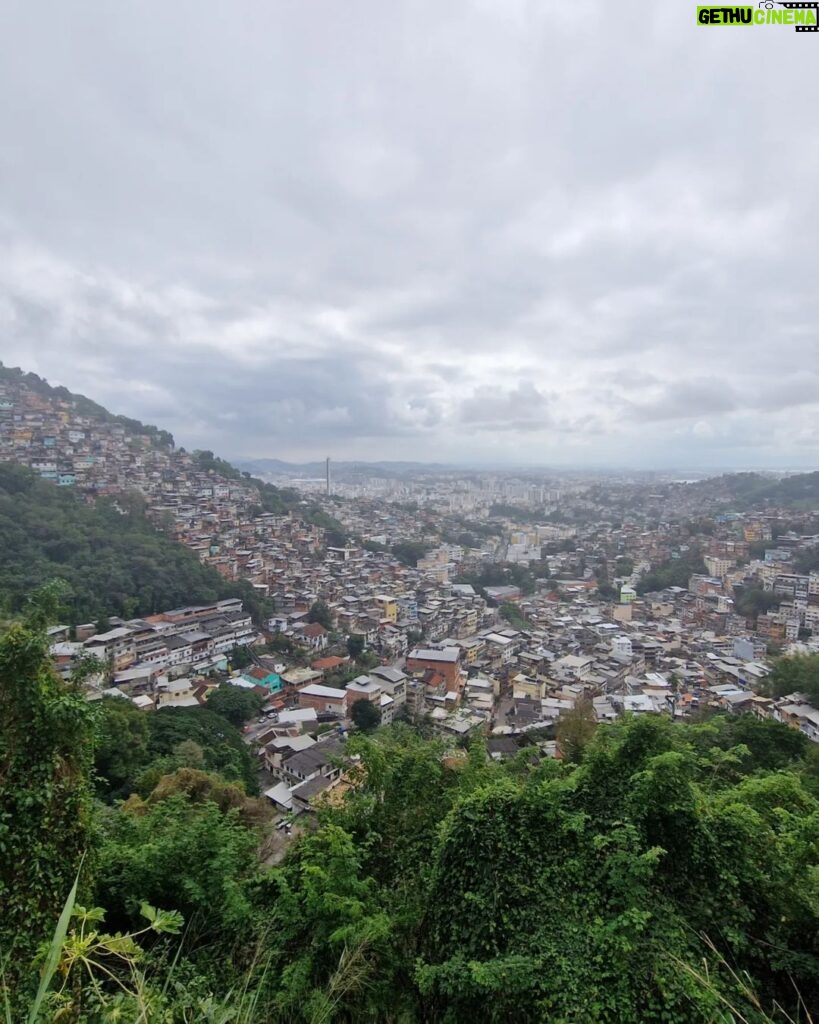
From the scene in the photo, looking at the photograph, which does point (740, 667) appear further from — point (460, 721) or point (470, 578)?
point (470, 578)

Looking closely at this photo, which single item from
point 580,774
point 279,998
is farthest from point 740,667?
point 279,998

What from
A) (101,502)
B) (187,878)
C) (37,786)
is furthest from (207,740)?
(101,502)

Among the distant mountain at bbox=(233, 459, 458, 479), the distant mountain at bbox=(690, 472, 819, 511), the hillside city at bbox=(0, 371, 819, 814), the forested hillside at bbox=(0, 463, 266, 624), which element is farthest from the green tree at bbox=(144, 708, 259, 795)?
the distant mountain at bbox=(233, 459, 458, 479)

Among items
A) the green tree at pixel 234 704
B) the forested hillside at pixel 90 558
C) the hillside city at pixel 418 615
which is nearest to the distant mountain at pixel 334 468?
the hillside city at pixel 418 615

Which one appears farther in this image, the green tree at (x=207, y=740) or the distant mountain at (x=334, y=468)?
the distant mountain at (x=334, y=468)

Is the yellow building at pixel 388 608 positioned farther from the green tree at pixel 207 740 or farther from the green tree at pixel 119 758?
the green tree at pixel 119 758

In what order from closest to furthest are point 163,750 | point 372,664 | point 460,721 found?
point 163,750
point 460,721
point 372,664
